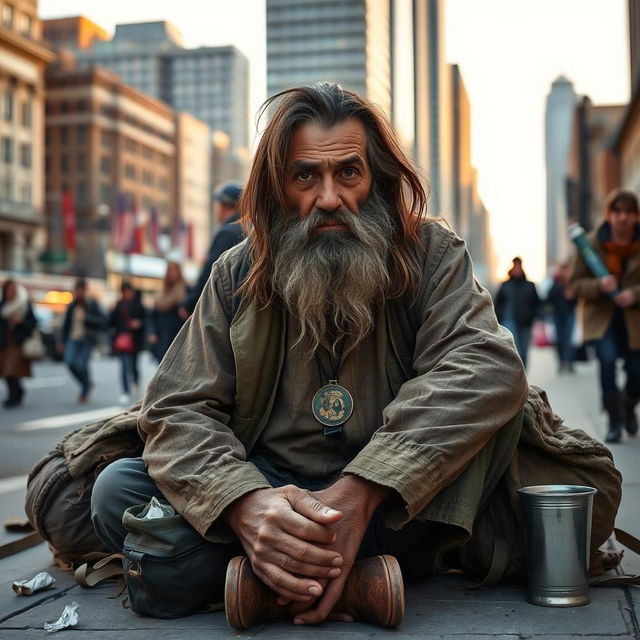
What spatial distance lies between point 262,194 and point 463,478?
118 centimetres

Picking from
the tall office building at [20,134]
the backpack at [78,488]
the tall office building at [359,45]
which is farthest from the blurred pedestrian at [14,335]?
the tall office building at [359,45]

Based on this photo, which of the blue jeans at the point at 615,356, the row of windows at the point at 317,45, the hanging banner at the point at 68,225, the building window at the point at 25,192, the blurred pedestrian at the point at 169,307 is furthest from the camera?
the row of windows at the point at 317,45

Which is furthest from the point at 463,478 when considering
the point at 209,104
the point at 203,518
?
the point at 209,104

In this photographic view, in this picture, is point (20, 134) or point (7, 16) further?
point (20, 134)

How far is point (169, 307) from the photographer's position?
12227 mm

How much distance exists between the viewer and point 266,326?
337cm

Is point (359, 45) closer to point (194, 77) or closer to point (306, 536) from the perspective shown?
point (194, 77)

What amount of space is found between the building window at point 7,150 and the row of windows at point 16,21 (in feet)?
26.5

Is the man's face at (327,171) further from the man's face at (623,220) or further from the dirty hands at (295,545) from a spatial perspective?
the man's face at (623,220)

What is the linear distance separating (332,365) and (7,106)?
76880mm

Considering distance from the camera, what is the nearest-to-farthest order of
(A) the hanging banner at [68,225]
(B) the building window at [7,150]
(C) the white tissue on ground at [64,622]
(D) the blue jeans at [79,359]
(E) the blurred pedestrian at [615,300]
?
(C) the white tissue on ground at [64,622], (E) the blurred pedestrian at [615,300], (D) the blue jeans at [79,359], (A) the hanging banner at [68,225], (B) the building window at [7,150]

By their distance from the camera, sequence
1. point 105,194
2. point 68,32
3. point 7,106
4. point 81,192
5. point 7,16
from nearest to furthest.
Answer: point 7,16 < point 7,106 < point 81,192 < point 105,194 < point 68,32

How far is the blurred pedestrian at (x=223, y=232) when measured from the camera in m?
6.57

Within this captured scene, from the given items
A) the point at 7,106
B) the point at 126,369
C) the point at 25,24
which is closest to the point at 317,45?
the point at 25,24
